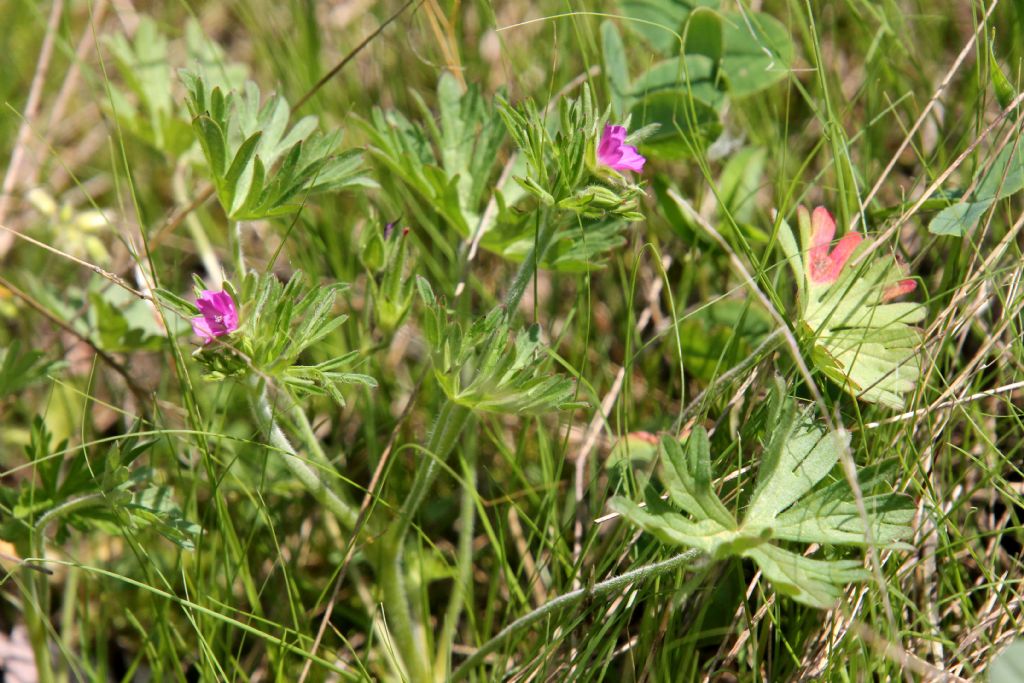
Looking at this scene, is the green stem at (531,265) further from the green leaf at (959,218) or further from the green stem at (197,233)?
the green stem at (197,233)

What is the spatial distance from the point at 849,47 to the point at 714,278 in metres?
1.24

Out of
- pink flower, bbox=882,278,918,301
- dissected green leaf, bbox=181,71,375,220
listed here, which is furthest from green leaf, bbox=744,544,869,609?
dissected green leaf, bbox=181,71,375,220

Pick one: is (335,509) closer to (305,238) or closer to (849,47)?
(305,238)

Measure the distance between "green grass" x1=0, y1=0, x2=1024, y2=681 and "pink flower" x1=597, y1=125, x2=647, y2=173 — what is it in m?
0.19

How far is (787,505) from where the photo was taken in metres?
1.70

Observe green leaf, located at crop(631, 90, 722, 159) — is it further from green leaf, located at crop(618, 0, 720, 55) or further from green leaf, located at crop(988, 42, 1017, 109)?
green leaf, located at crop(988, 42, 1017, 109)

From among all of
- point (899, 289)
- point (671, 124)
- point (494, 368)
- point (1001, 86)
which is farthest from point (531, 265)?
point (1001, 86)

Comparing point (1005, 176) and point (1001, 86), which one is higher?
point (1001, 86)

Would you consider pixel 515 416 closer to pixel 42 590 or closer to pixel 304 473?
pixel 304 473

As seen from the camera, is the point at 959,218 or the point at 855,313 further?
the point at 959,218

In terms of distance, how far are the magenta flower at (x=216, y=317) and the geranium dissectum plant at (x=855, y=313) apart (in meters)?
1.12

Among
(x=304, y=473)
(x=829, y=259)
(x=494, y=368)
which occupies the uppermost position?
(x=494, y=368)

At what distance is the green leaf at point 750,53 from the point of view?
106 inches

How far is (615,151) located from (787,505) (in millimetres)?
726
